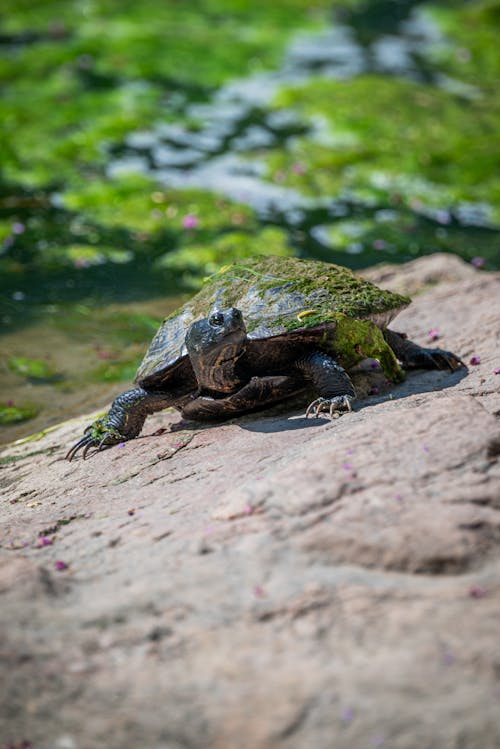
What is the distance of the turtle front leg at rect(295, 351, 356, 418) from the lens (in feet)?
13.7

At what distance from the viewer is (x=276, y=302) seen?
178 inches

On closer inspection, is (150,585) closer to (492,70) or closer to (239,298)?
(239,298)

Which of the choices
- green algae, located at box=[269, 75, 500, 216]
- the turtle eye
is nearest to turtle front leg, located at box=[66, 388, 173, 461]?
the turtle eye

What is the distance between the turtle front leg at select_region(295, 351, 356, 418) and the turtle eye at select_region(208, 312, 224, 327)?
539 millimetres

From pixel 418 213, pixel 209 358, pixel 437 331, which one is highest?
pixel 209 358

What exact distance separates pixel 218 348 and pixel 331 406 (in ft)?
2.07

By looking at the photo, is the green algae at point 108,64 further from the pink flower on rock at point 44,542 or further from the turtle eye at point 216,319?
the pink flower on rock at point 44,542

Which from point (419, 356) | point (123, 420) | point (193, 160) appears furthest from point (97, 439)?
point (193, 160)

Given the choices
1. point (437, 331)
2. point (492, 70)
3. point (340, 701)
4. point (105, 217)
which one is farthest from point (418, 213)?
point (340, 701)

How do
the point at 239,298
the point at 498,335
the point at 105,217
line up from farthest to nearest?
the point at 105,217, the point at 498,335, the point at 239,298

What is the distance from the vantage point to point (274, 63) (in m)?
13.8

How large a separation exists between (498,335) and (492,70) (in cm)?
1048

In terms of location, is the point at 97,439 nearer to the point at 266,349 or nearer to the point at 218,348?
the point at 218,348

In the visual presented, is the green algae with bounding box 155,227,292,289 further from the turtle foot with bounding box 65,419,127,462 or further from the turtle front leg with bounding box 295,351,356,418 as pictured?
the turtle front leg with bounding box 295,351,356,418
